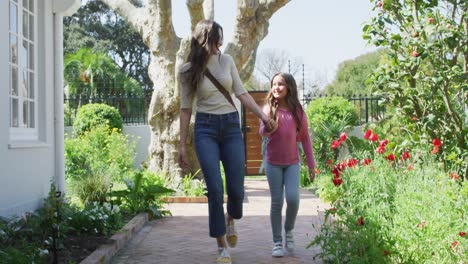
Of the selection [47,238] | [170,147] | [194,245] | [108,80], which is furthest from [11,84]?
[108,80]

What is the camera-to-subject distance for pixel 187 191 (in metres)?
11.2

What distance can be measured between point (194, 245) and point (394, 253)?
2783mm

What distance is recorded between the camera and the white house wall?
6.28 metres

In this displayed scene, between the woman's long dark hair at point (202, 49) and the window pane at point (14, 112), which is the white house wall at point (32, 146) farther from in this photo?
the woman's long dark hair at point (202, 49)

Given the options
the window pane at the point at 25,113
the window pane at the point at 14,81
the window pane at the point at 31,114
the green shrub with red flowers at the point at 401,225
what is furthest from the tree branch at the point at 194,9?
the green shrub with red flowers at the point at 401,225

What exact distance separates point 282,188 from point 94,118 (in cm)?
1221

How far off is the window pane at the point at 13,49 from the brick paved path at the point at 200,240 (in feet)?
7.89

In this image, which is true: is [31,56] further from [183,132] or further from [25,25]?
[183,132]

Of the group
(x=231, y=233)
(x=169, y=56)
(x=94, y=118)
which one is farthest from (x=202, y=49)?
(x=94, y=118)

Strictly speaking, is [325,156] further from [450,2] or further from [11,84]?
[11,84]

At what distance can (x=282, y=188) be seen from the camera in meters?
5.44

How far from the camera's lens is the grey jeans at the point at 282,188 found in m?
5.39

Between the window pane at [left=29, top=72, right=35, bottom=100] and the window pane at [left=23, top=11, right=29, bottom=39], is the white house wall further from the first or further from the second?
the window pane at [left=23, top=11, right=29, bottom=39]

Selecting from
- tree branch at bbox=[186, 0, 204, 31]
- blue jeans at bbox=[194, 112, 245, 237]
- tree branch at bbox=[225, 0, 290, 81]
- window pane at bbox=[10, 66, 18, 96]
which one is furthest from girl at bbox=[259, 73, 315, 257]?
tree branch at bbox=[225, 0, 290, 81]
